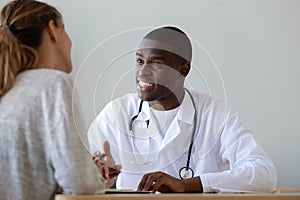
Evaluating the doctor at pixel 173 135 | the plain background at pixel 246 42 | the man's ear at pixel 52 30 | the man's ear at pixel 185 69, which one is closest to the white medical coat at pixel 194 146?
the doctor at pixel 173 135

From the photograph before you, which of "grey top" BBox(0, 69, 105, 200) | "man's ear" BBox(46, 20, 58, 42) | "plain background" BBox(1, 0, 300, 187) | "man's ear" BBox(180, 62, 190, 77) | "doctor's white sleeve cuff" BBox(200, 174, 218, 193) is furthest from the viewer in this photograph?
"plain background" BBox(1, 0, 300, 187)

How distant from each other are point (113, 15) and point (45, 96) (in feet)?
4.32

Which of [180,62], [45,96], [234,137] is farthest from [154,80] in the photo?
[45,96]

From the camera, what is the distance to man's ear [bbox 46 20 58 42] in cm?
125

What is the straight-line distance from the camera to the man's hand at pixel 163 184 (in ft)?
4.32

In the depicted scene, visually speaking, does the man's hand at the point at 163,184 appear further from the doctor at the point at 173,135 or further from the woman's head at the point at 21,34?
the woman's head at the point at 21,34

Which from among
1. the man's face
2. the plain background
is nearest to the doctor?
the man's face

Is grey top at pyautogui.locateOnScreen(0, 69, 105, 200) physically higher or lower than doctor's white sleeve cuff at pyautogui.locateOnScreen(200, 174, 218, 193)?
higher

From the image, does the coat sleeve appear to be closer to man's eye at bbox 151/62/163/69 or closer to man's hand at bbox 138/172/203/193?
man's hand at bbox 138/172/203/193

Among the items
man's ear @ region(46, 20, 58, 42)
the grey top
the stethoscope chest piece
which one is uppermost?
man's ear @ region(46, 20, 58, 42)

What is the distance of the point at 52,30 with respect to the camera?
1.26 meters

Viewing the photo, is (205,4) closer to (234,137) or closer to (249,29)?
(249,29)

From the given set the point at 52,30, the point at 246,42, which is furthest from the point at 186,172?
the point at 246,42

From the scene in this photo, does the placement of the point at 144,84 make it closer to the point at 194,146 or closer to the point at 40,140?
the point at 194,146
